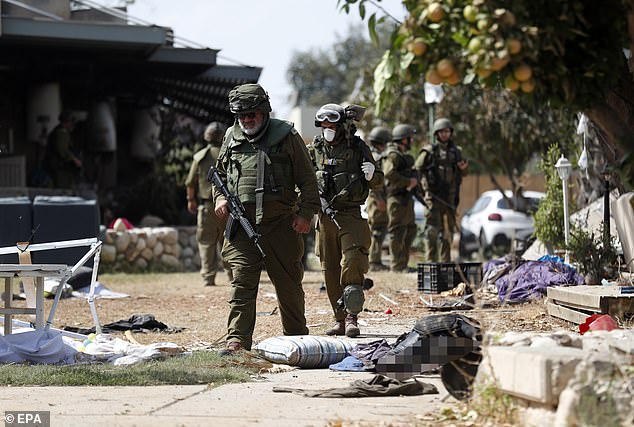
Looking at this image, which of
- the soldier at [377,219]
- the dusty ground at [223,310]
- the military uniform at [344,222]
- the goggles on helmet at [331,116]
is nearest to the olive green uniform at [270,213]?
the dusty ground at [223,310]

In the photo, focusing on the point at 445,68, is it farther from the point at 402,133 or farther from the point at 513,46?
the point at 402,133

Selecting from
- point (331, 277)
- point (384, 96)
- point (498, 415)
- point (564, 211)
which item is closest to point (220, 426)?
point (498, 415)

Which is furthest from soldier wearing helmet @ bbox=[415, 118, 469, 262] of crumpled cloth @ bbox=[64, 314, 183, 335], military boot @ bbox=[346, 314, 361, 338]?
military boot @ bbox=[346, 314, 361, 338]

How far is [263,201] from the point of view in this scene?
858 cm

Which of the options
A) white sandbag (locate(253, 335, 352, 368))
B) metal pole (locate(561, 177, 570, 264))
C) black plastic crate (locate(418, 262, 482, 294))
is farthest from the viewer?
black plastic crate (locate(418, 262, 482, 294))

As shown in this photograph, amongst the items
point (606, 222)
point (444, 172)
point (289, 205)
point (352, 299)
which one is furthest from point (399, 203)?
point (289, 205)

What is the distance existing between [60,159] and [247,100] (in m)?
12.2

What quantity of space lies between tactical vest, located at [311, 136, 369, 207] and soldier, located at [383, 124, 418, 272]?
6.60 m

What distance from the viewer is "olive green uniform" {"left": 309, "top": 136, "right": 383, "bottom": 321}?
382 inches

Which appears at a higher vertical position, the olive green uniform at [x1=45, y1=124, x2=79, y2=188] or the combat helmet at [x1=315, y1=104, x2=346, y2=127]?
the olive green uniform at [x1=45, y1=124, x2=79, y2=188]

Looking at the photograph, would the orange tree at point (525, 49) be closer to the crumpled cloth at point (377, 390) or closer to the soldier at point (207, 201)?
the crumpled cloth at point (377, 390)

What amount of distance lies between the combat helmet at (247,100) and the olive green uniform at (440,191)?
8.15 metres

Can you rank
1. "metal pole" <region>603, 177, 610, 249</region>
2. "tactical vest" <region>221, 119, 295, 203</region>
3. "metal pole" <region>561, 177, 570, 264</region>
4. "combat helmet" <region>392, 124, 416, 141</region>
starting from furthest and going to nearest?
1. "combat helmet" <region>392, 124, 416, 141</region>
2. "metal pole" <region>561, 177, 570, 264</region>
3. "metal pole" <region>603, 177, 610, 249</region>
4. "tactical vest" <region>221, 119, 295, 203</region>

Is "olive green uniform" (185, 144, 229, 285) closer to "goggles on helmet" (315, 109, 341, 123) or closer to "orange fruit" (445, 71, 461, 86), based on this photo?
"goggles on helmet" (315, 109, 341, 123)
